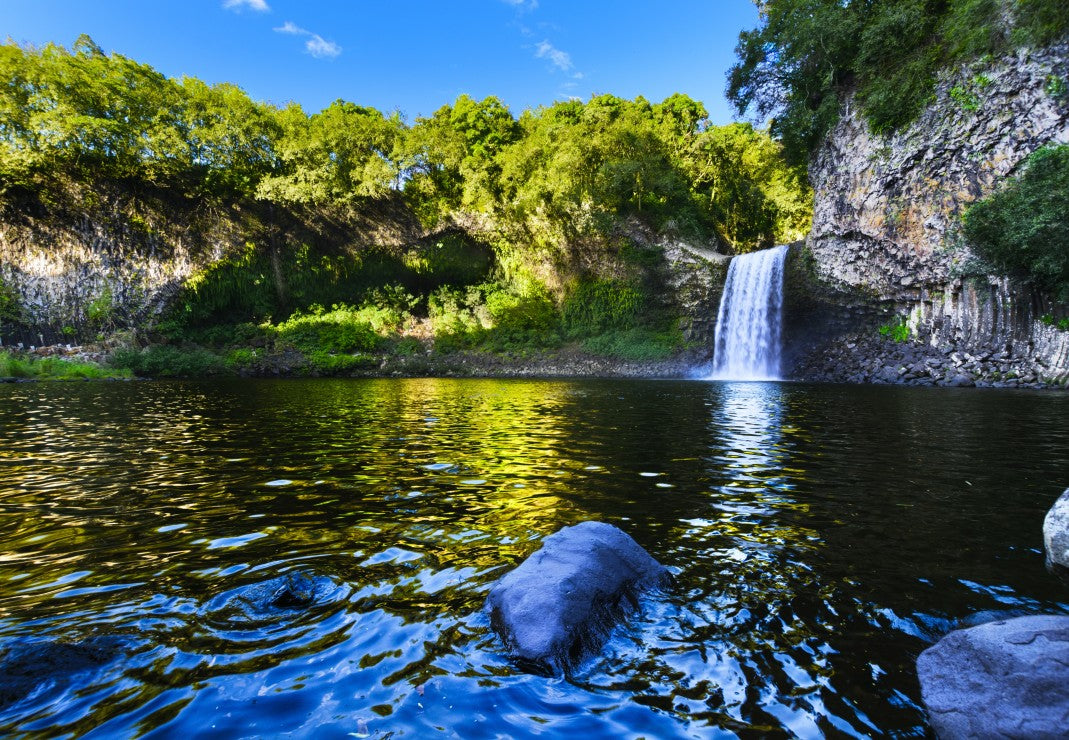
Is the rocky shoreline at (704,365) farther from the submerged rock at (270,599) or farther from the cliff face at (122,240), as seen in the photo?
the submerged rock at (270,599)

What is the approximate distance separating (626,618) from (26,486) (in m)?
7.66

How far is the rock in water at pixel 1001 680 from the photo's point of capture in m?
2.25

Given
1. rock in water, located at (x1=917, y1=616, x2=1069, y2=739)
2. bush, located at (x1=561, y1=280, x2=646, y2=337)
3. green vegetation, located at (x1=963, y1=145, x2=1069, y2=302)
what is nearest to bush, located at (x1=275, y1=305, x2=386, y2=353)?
bush, located at (x1=561, y1=280, x2=646, y2=337)

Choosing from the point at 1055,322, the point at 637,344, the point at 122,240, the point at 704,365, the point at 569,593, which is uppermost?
the point at 122,240

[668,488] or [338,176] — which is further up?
[338,176]

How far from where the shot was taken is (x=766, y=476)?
7.25 meters

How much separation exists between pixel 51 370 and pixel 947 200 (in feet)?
158

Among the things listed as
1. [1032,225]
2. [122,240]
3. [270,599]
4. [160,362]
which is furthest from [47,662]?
[122,240]

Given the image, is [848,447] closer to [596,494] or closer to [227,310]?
[596,494]

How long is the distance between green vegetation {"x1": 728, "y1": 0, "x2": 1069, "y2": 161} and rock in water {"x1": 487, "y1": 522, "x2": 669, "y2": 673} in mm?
27774

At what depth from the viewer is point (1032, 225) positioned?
61.7 feet

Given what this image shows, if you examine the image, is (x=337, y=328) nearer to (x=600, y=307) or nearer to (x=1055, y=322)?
(x=600, y=307)

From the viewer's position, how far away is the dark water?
Result: 259 centimetres

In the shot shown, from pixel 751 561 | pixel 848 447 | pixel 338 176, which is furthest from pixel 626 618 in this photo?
pixel 338 176
